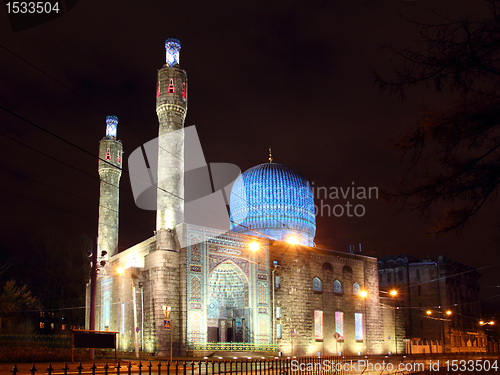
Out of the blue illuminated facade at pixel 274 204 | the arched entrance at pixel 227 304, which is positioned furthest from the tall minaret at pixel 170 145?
the blue illuminated facade at pixel 274 204

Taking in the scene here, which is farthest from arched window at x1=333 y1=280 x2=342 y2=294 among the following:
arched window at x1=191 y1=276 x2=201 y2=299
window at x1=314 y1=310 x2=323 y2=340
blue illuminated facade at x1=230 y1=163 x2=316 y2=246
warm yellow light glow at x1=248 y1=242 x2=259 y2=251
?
arched window at x1=191 y1=276 x2=201 y2=299

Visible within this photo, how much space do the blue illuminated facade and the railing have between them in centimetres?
952

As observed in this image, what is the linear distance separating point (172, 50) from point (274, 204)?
14.2 m

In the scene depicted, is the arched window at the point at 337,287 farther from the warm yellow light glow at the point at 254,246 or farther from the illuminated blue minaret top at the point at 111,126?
the illuminated blue minaret top at the point at 111,126

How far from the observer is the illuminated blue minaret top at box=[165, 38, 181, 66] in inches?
1391

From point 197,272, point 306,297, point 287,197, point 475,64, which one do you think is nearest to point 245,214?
point 287,197

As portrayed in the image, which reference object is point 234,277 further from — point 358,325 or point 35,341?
point 35,341

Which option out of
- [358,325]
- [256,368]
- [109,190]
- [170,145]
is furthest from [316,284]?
[256,368]

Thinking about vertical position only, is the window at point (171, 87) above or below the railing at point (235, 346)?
above

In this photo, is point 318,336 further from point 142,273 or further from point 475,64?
point 475,64

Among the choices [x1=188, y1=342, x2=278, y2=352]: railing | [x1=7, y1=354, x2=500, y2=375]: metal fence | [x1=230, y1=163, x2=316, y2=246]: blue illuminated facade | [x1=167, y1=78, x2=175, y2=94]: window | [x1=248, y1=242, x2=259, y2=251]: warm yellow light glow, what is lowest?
[x1=188, y1=342, x2=278, y2=352]: railing

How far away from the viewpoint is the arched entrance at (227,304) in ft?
106

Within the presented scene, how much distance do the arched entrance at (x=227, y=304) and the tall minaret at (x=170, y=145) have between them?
4304 mm

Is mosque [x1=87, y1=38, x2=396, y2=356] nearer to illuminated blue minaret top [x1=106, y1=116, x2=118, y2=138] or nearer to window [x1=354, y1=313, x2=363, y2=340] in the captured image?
window [x1=354, y1=313, x2=363, y2=340]
